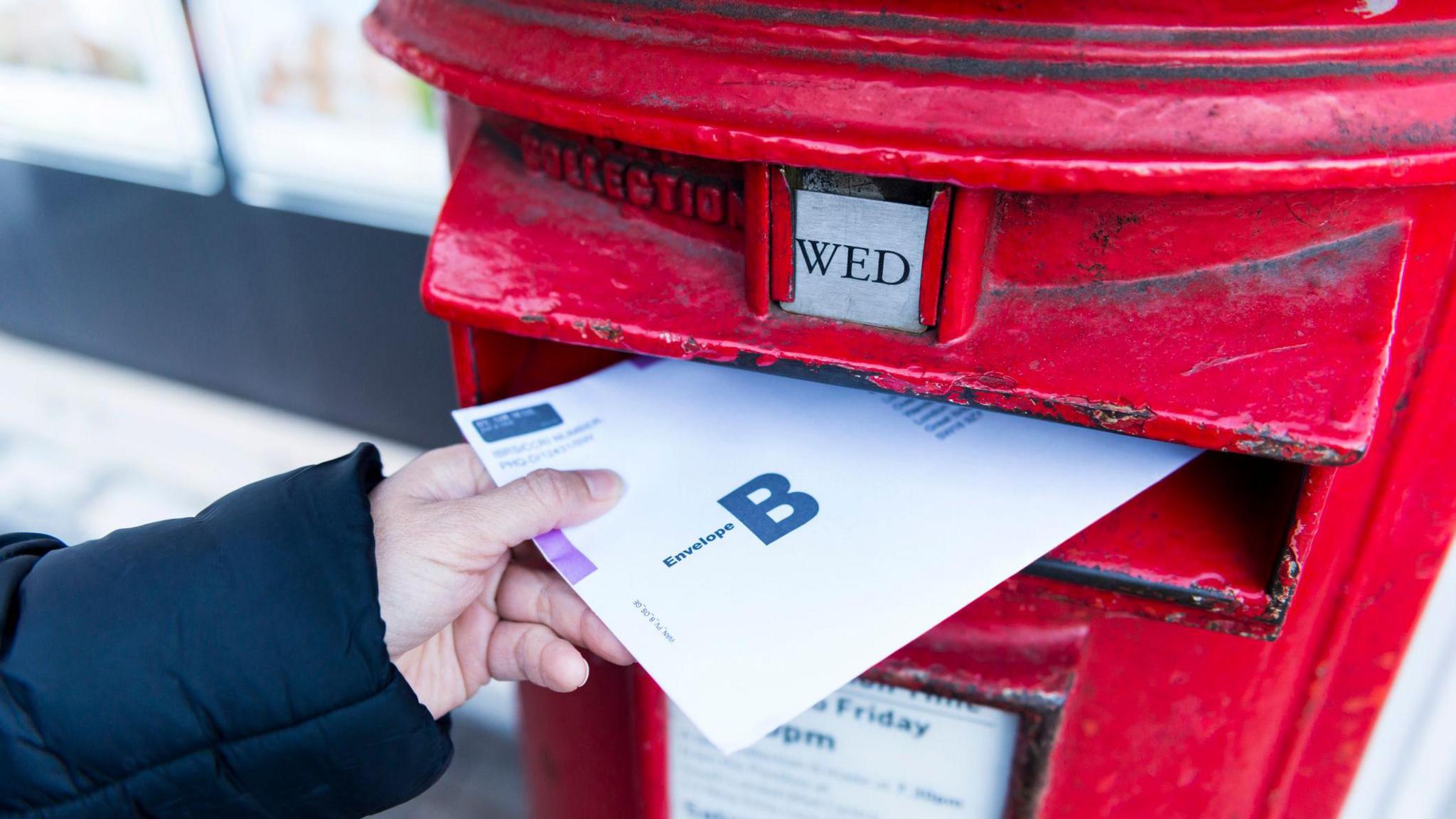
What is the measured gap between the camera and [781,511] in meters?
1.01

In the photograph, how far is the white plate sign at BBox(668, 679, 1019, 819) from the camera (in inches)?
44.1

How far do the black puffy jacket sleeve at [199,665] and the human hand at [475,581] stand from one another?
0.06 meters

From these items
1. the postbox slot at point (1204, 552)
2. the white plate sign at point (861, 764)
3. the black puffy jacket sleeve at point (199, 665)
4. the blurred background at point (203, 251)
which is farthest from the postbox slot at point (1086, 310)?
the blurred background at point (203, 251)

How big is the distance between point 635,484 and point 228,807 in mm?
508

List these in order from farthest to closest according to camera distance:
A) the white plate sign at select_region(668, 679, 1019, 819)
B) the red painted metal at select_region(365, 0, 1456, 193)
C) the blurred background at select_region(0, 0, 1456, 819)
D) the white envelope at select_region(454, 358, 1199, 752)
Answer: the blurred background at select_region(0, 0, 1456, 819) < the white plate sign at select_region(668, 679, 1019, 819) < the white envelope at select_region(454, 358, 1199, 752) < the red painted metal at select_region(365, 0, 1456, 193)

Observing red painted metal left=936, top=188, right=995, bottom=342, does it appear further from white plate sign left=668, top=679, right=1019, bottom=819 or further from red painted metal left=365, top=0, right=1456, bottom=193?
white plate sign left=668, top=679, right=1019, bottom=819

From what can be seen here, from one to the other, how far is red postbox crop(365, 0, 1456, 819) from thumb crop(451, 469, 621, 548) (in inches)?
5.7

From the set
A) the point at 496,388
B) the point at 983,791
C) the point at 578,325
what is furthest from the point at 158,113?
the point at 983,791

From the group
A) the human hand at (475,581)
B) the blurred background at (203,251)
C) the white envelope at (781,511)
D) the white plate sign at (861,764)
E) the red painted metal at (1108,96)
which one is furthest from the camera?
the blurred background at (203,251)

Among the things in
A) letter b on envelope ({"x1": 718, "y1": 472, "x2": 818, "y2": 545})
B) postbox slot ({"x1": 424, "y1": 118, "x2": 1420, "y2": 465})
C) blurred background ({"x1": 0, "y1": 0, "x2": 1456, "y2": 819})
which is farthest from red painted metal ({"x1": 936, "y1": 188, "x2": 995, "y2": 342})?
blurred background ({"x1": 0, "y1": 0, "x2": 1456, "y2": 819})

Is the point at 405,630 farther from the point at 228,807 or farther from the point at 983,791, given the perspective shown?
the point at 983,791

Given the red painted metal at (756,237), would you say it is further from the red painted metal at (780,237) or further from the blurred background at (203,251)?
the blurred background at (203,251)

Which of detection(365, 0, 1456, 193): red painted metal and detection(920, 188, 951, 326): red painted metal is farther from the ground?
detection(365, 0, 1456, 193): red painted metal

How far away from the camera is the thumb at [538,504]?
1.00 meters
